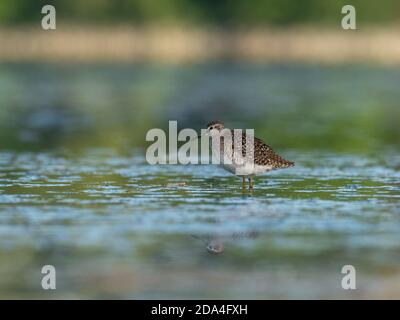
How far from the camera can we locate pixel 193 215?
14.7 metres

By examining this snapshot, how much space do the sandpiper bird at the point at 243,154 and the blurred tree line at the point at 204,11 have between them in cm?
9075

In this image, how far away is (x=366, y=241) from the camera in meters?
12.9

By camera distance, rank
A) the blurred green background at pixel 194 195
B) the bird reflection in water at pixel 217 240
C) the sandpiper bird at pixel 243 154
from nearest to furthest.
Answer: the blurred green background at pixel 194 195, the bird reflection in water at pixel 217 240, the sandpiper bird at pixel 243 154

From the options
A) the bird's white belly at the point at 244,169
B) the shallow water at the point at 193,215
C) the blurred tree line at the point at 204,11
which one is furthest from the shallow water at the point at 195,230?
the blurred tree line at the point at 204,11

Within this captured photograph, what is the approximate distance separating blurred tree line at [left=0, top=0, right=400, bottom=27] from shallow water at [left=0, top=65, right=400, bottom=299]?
77922 mm

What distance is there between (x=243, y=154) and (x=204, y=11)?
10016 centimetres

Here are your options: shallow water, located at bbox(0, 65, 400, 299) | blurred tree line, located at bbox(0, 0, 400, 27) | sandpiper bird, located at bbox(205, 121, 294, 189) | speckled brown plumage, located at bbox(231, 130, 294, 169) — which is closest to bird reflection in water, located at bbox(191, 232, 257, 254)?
shallow water, located at bbox(0, 65, 400, 299)

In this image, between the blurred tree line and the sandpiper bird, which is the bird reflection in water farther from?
the blurred tree line

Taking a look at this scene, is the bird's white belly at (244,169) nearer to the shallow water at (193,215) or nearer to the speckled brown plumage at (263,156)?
the speckled brown plumage at (263,156)

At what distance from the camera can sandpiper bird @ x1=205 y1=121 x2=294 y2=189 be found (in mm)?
16078

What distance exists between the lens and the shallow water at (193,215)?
36.4ft

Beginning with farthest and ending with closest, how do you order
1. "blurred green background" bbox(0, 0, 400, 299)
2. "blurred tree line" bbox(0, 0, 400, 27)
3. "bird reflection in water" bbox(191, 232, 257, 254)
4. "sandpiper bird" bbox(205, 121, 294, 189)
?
"blurred tree line" bbox(0, 0, 400, 27), "sandpiper bird" bbox(205, 121, 294, 189), "bird reflection in water" bbox(191, 232, 257, 254), "blurred green background" bbox(0, 0, 400, 299)

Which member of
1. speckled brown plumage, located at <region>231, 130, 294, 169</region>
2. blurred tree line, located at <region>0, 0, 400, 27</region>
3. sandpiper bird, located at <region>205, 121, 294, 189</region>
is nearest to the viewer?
sandpiper bird, located at <region>205, 121, 294, 189</region>

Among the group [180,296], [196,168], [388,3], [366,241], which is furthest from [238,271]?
[388,3]
